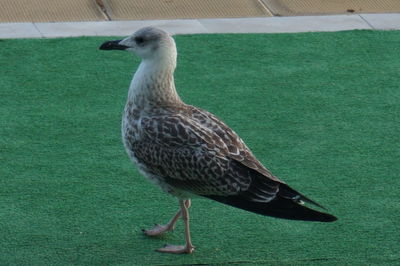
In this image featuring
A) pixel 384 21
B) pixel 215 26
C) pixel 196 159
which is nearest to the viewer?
pixel 196 159

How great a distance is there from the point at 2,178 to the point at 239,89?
2.27 metres

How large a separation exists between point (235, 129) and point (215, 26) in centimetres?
224

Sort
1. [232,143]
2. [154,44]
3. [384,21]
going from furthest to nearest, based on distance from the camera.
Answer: [384,21] < [154,44] < [232,143]

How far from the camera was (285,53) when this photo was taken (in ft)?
28.3

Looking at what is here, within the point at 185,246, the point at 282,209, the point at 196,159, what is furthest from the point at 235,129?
the point at 282,209

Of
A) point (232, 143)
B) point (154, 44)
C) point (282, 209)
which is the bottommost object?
point (282, 209)

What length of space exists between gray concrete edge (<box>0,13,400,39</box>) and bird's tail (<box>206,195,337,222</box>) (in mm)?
3829

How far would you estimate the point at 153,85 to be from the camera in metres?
5.55

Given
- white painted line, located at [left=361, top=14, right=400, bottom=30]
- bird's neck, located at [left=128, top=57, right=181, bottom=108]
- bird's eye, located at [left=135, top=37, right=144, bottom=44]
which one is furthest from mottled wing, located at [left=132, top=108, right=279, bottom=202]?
white painted line, located at [left=361, top=14, right=400, bottom=30]

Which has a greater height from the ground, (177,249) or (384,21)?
(384,21)

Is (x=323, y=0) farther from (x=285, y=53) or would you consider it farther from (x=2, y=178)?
(x=2, y=178)

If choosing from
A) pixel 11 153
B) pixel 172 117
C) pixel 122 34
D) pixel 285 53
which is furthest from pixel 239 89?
pixel 172 117

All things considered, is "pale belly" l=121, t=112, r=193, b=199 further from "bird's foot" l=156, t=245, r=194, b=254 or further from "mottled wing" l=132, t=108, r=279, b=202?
"bird's foot" l=156, t=245, r=194, b=254

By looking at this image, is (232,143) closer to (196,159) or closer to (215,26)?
(196,159)
